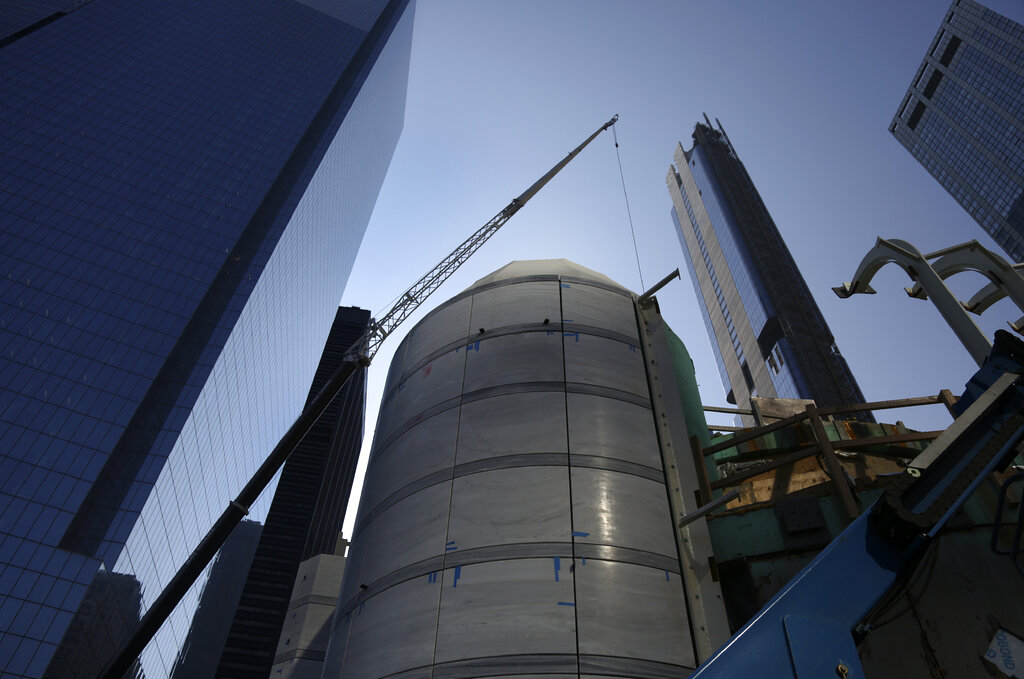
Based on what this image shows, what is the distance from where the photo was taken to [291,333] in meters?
133

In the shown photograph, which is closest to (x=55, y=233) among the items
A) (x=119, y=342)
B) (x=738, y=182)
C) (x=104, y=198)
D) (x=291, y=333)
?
(x=104, y=198)

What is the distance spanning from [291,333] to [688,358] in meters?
125

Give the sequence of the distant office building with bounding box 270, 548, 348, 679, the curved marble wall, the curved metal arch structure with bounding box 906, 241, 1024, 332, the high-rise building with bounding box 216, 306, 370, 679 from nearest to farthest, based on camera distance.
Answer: the curved marble wall
the curved metal arch structure with bounding box 906, 241, 1024, 332
the distant office building with bounding box 270, 548, 348, 679
the high-rise building with bounding box 216, 306, 370, 679

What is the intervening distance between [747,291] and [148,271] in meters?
119

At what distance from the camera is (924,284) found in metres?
12.7

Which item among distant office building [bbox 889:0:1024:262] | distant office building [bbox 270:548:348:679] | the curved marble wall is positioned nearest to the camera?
the curved marble wall

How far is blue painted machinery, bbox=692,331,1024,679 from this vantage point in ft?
22.6

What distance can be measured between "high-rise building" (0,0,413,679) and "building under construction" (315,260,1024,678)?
7479cm

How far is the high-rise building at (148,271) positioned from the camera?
74000mm

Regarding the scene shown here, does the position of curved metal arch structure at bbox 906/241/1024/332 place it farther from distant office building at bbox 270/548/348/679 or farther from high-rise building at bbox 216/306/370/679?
high-rise building at bbox 216/306/370/679

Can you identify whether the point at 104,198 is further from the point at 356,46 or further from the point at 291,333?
the point at 356,46

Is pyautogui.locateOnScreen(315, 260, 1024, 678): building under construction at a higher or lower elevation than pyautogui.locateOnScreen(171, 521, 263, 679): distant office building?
lower

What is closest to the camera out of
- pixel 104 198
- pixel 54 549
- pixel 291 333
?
pixel 54 549

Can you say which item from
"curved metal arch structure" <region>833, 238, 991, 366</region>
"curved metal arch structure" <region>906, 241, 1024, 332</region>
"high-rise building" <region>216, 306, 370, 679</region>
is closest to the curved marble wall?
"curved metal arch structure" <region>833, 238, 991, 366</region>
